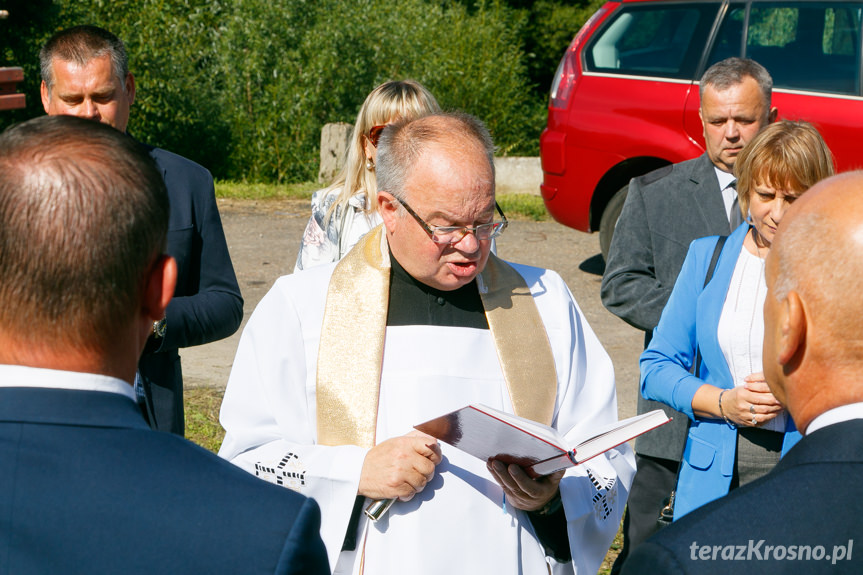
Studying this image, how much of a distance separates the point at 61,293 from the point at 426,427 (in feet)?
3.39

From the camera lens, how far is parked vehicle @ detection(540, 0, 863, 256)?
6.54m

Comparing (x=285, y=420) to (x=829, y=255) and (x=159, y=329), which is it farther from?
(x=829, y=255)

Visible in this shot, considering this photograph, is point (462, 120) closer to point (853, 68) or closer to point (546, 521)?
point (546, 521)

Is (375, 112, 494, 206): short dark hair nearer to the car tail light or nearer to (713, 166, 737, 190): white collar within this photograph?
(713, 166, 737, 190): white collar

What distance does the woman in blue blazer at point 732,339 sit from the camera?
2.82m

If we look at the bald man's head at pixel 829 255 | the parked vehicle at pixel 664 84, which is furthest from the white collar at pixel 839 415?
the parked vehicle at pixel 664 84

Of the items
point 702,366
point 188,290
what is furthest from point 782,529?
point 188,290

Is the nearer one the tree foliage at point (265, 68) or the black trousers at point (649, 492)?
the black trousers at point (649, 492)

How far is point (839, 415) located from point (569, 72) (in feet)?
21.0

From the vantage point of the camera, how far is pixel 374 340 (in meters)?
2.56

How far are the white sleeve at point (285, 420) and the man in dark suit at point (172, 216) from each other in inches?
21.3

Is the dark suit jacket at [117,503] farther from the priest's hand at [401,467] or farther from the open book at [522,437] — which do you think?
the priest's hand at [401,467]

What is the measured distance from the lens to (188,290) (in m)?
3.25

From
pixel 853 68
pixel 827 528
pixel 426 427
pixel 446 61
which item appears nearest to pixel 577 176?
pixel 853 68
